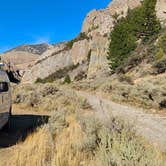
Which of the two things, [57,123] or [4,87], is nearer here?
[4,87]

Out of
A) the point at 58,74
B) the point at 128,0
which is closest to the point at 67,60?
the point at 58,74

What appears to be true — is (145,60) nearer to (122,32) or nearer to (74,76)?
(122,32)

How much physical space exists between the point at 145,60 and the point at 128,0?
313 ft

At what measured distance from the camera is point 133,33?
Result: 51531 millimetres

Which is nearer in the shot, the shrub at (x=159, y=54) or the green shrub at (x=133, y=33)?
the shrub at (x=159, y=54)

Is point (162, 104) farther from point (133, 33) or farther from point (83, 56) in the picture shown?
point (83, 56)

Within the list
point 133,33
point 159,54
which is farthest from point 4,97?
point 133,33

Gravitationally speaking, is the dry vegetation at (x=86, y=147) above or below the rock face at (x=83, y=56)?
below

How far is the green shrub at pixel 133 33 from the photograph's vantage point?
4797 centimetres

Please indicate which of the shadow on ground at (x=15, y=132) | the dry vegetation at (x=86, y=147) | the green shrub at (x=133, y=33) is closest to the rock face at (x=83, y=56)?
the green shrub at (x=133, y=33)

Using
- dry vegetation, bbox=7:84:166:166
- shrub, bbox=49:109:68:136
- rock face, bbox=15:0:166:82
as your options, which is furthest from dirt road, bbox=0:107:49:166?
rock face, bbox=15:0:166:82

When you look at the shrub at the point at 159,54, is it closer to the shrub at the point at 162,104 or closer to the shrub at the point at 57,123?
the shrub at the point at 162,104

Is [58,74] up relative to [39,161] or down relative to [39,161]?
up

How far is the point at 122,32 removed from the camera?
50.3 m
